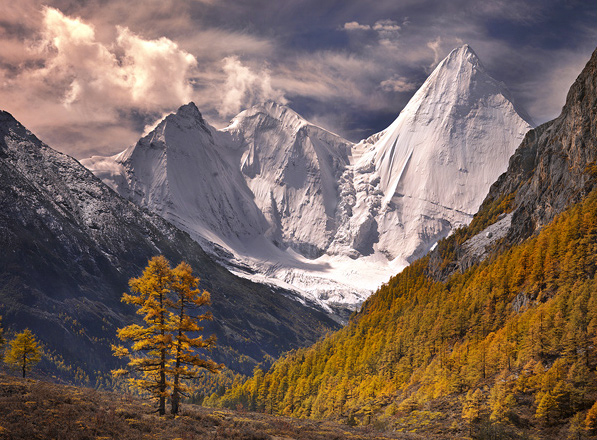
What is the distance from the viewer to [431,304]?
10006cm

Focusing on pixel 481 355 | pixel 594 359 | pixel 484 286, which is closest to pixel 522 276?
pixel 484 286

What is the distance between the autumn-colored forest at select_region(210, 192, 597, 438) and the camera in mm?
45656

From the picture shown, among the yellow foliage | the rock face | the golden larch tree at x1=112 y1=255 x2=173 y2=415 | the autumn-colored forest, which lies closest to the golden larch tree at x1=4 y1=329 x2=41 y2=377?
the yellow foliage

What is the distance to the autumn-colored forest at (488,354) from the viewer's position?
1797 inches

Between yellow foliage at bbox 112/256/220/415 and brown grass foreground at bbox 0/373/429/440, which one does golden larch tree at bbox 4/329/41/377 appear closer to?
brown grass foreground at bbox 0/373/429/440

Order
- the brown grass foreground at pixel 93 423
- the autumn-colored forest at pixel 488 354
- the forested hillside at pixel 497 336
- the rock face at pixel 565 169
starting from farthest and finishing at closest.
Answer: the rock face at pixel 565 169 → the forested hillside at pixel 497 336 → the autumn-colored forest at pixel 488 354 → the brown grass foreground at pixel 93 423

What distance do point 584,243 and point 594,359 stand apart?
81.7ft

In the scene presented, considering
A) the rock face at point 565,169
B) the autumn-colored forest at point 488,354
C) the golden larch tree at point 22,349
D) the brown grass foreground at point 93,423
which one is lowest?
Result: the brown grass foreground at point 93,423

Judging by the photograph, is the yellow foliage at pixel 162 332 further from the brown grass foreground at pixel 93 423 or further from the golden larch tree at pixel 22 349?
the golden larch tree at pixel 22 349

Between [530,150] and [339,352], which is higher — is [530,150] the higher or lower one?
the higher one

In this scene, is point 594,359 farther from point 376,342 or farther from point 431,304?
point 376,342

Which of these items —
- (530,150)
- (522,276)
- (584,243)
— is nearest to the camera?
(584,243)

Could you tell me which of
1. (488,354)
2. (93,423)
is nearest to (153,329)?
(93,423)

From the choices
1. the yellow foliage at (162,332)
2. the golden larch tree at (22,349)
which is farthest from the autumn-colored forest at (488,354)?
the golden larch tree at (22,349)
